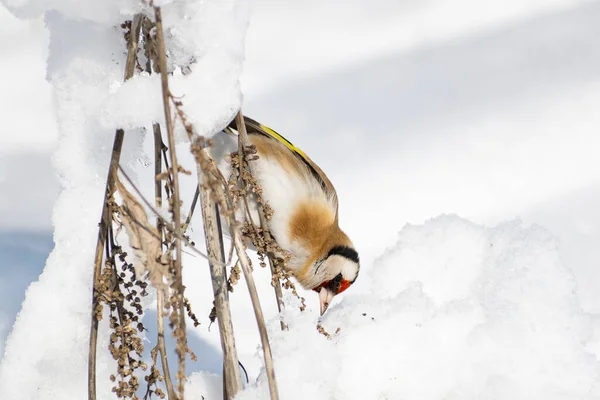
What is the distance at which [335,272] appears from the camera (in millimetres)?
2951

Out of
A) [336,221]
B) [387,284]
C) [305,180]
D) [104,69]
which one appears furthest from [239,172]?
[336,221]

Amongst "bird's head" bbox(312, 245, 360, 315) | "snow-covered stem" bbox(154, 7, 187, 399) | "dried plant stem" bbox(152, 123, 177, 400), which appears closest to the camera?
"snow-covered stem" bbox(154, 7, 187, 399)

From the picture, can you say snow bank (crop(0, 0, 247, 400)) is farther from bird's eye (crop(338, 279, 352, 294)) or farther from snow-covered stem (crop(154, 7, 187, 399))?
bird's eye (crop(338, 279, 352, 294))

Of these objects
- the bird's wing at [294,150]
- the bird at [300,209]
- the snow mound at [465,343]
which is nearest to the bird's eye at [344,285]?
the bird at [300,209]

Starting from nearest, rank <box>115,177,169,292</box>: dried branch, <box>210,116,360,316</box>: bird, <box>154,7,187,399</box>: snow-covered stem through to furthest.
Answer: <box>154,7,187,399</box>: snow-covered stem
<box>115,177,169,292</box>: dried branch
<box>210,116,360,316</box>: bird

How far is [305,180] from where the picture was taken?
2709mm

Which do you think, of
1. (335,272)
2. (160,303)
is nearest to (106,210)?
(160,303)

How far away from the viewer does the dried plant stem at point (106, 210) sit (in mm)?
1453

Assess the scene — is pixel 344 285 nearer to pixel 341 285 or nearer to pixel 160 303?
pixel 341 285

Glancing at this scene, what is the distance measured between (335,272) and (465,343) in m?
1.21

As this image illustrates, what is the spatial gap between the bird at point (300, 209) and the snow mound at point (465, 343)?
65 cm

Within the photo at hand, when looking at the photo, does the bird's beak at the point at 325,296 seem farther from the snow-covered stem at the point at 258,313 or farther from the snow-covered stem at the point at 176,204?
the snow-covered stem at the point at 176,204

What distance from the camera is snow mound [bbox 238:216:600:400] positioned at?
167cm

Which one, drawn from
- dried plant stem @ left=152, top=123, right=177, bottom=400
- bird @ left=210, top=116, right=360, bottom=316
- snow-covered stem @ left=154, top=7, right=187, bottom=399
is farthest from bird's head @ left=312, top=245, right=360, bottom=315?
snow-covered stem @ left=154, top=7, right=187, bottom=399
